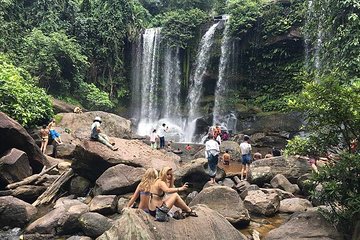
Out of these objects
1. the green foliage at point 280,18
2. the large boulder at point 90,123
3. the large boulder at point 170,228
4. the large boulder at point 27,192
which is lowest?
the large boulder at point 170,228

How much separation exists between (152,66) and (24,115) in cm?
1714

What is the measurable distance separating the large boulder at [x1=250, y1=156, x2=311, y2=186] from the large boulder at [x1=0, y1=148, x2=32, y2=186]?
24.5ft

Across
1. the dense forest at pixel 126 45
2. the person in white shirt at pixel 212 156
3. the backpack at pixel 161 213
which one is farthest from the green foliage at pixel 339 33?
the backpack at pixel 161 213

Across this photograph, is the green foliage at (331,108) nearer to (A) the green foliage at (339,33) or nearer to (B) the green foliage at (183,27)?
(A) the green foliage at (339,33)

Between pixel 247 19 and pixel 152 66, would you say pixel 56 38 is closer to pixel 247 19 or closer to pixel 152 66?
pixel 152 66

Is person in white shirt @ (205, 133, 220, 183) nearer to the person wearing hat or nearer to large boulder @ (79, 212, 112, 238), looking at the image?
the person wearing hat

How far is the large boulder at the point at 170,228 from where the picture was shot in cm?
530

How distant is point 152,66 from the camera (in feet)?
99.7

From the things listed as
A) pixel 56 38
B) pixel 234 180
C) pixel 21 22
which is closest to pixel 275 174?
pixel 234 180

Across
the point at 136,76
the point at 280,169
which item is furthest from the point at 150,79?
the point at 280,169

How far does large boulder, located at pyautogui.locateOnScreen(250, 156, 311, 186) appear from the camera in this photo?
12117mm

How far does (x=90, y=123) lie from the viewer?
19.7 meters

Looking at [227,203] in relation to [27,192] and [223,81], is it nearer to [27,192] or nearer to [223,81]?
[27,192]

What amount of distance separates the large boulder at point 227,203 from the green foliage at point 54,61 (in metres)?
18.7
